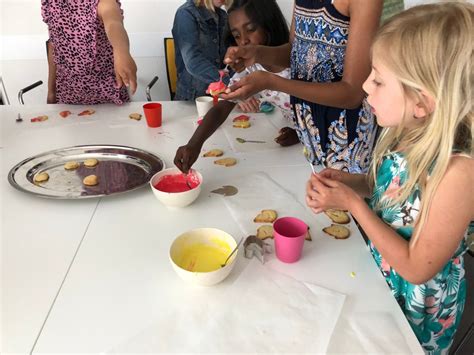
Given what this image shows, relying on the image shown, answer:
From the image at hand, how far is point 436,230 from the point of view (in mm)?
903

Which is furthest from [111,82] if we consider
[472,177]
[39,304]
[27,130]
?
[472,177]

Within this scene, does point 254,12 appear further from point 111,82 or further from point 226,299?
point 226,299

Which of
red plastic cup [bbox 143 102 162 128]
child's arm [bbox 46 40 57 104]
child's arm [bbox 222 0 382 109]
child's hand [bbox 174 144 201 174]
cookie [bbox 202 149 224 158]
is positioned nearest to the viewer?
child's arm [bbox 222 0 382 109]

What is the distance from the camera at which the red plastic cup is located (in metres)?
1.90

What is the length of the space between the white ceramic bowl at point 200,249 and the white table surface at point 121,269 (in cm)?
4

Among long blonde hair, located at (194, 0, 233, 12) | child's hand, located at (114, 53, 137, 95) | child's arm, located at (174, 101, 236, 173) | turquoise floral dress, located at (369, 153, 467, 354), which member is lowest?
turquoise floral dress, located at (369, 153, 467, 354)

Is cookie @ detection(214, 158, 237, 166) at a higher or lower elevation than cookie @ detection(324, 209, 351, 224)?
higher

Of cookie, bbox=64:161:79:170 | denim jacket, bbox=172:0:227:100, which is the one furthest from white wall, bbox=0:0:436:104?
cookie, bbox=64:161:79:170

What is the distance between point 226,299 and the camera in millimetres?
947

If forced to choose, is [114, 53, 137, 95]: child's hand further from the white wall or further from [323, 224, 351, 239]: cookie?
the white wall

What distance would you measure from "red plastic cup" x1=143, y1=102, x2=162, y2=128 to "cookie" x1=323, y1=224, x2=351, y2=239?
3.43 ft

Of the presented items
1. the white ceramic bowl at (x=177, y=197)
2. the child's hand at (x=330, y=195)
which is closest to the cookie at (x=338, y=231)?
the child's hand at (x=330, y=195)

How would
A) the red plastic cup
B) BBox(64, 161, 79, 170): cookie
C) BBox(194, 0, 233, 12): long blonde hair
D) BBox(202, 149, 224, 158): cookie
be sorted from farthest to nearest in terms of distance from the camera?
1. BBox(194, 0, 233, 12): long blonde hair
2. the red plastic cup
3. BBox(202, 149, 224, 158): cookie
4. BBox(64, 161, 79, 170): cookie

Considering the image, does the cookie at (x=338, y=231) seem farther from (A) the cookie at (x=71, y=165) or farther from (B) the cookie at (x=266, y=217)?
(A) the cookie at (x=71, y=165)
